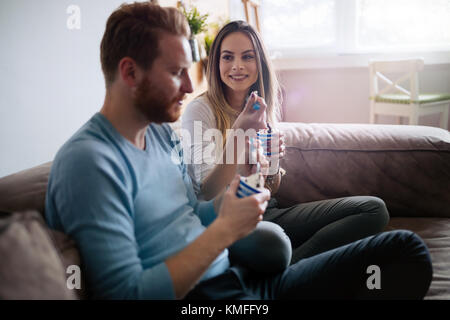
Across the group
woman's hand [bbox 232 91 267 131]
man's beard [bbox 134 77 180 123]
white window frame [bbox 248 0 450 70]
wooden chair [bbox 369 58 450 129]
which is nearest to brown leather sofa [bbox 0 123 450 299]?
woman's hand [bbox 232 91 267 131]

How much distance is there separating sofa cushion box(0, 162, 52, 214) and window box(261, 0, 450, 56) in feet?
11.7

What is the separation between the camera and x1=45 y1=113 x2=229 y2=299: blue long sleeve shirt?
2.03 feet

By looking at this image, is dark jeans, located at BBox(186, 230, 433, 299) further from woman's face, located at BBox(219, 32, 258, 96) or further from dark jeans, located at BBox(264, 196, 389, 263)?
woman's face, located at BBox(219, 32, 258, 96)

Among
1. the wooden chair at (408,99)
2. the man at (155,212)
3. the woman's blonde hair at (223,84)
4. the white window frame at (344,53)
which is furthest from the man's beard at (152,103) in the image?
the white window frame at (344,53)

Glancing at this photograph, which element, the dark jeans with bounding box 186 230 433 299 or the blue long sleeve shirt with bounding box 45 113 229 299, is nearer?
the blue long sleeve shirt with bounding box 45 113 229 299

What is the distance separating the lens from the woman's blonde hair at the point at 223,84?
55.0 inches

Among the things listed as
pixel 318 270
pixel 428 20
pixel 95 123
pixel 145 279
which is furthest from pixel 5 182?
pixel 428 20

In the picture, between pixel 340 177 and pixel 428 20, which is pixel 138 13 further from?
pixel 428 20

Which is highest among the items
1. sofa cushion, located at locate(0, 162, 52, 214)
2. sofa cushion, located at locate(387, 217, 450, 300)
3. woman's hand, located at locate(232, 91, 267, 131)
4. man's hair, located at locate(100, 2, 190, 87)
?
man's hair, located at locate(100, 2, 190, 87)

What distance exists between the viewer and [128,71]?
2.45ft
